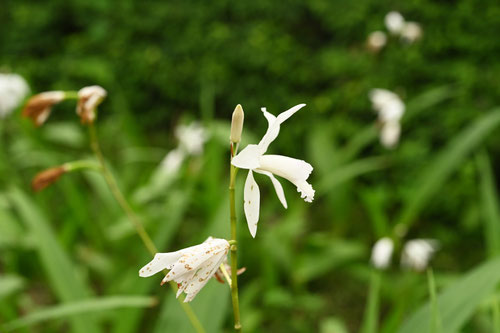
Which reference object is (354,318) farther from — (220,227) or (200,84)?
(200,84)

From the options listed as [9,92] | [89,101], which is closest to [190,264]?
[89,101]

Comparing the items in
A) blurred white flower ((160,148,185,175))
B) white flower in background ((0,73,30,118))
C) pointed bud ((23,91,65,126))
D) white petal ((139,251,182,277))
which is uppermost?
white flower in background ((0,73,30,118))

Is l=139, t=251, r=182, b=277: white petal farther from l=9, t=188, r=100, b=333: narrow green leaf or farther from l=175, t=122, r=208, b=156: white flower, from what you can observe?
l=175, t=122, r=208, b=156: white flower

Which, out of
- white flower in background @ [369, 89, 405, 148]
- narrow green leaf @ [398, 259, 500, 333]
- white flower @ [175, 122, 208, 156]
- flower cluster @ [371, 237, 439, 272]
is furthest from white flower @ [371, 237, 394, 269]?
white flower @ [175, 122, 208, 156]

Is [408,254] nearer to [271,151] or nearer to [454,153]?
[454,153]

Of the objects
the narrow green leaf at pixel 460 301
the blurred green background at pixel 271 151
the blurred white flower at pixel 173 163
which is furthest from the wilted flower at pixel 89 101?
the blurred white flower at pixel 173 163

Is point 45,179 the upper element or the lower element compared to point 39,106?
lower

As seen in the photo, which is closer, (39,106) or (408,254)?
(39,106)
